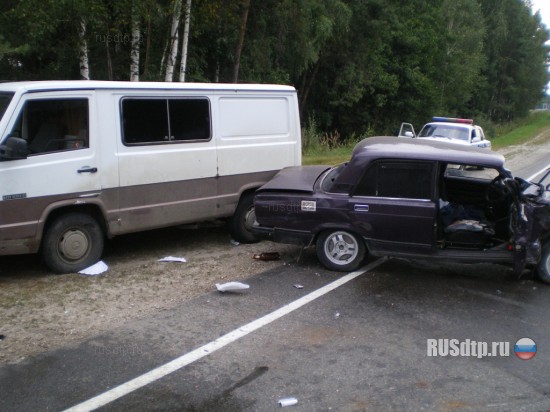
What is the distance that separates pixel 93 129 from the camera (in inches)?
253

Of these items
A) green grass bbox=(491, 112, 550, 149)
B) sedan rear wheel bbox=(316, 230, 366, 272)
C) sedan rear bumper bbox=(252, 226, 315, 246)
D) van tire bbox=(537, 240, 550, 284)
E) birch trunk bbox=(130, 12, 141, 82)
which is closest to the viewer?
van tire bbox=(537, 240, 550, 284)

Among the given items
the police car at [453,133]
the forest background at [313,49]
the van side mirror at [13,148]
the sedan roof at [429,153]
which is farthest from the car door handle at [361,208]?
the police car at [453,133]

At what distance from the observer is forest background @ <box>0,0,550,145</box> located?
11.8 meters

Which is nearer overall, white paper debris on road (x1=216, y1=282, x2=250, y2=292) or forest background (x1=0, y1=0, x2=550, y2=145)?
white paper debris on road (x1=216, y1=282, x2=250, y2=292)

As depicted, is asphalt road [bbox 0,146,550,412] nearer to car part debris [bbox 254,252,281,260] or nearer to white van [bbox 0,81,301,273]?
car part debris [bbox 254,252,281,260]

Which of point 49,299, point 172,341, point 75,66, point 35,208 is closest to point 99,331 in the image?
point 172,341

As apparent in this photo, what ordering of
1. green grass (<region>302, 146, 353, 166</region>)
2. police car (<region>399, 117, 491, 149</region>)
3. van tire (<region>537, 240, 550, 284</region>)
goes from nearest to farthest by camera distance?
van tire (<region>537, 240, 550, 284</region>), green grass (<region>302, 146, 353, 166</region>), police car (<region>399, 117, 491, 149</region>)

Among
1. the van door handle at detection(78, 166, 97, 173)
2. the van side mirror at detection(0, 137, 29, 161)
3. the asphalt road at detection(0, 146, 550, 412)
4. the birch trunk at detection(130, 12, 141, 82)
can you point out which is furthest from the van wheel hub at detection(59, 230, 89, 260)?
the birch trunk at detection(130, 12, 141, 82)

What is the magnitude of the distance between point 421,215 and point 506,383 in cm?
244

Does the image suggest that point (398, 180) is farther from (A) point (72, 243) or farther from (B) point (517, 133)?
(B) point (517, 133)

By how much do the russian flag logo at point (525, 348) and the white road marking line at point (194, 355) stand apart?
2.03 metres

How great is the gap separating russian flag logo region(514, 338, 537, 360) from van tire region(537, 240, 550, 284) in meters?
1.67

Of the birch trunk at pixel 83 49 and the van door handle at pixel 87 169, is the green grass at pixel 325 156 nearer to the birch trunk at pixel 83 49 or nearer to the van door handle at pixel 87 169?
the birch trunk at pixel 83 49

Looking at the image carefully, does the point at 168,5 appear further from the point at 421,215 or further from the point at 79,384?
the point at 79,384
